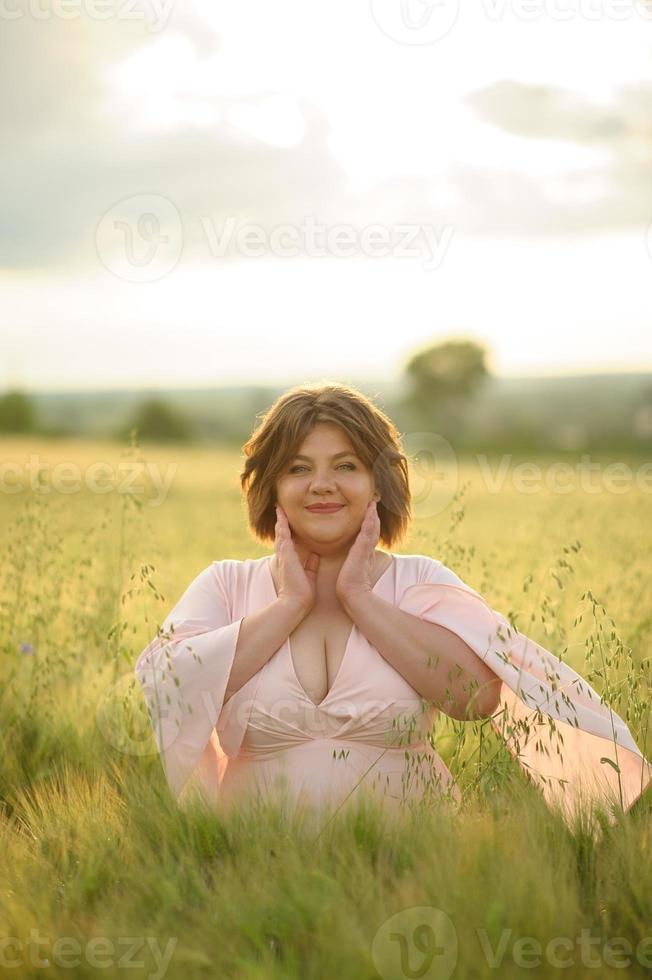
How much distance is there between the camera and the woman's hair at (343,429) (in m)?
3.45

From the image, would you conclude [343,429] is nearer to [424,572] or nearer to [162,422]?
[424,572]

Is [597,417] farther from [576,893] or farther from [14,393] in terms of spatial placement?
[576,893]

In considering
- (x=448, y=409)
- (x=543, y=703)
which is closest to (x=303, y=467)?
(x=543, y=703)

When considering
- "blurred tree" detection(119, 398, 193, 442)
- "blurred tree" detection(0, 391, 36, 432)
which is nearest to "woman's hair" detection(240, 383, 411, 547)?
"blurred tree" detection(0, 391, 36, 432)

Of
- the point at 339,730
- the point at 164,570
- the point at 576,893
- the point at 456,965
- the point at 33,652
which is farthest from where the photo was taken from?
the point at 164,570

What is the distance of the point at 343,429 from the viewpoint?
3.44 metres

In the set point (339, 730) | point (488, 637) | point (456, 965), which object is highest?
point (488, 637)

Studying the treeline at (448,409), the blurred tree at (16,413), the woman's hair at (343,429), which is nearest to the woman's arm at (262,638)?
the woman's hair at (343,429)

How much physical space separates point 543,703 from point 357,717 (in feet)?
2.12

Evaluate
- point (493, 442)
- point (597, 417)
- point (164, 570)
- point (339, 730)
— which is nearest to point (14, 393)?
point (493, 442)

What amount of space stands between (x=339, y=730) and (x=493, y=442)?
187 feet

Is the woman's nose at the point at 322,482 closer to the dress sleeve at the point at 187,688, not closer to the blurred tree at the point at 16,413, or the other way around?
the dress sleeve at the point at 187,688

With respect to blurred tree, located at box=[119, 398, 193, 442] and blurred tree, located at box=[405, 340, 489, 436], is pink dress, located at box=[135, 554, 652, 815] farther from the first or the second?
blurred tree, located at box=[405, 340, 489, 436]

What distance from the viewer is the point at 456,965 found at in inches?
85.8
